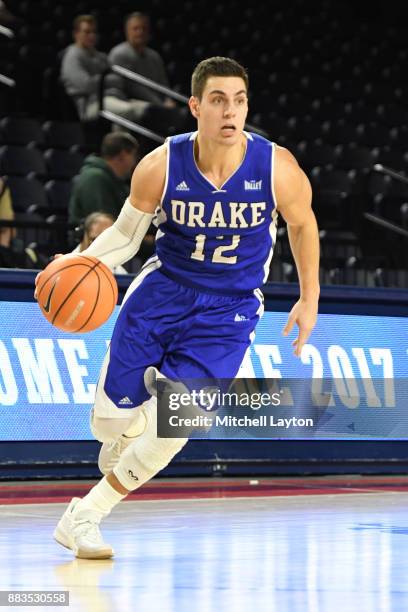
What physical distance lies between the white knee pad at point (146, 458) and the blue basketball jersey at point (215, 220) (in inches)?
26.0

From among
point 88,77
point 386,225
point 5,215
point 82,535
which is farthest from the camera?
point 386,225

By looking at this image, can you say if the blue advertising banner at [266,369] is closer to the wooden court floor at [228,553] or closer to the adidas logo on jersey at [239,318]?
the wooden court floor at [228,553]

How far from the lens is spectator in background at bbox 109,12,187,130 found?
16031 mm

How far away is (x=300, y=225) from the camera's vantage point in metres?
6.09

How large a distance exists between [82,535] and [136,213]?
1.37m

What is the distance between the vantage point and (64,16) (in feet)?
65.5

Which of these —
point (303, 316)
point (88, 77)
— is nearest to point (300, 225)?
point (303, 316)

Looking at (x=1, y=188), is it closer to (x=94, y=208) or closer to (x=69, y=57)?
(x=94, y=208)

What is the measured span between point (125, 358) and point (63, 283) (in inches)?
16.0

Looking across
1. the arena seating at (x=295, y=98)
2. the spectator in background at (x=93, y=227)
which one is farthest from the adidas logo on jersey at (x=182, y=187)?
the arena seating at (x=295, y=98)

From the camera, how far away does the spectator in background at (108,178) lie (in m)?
Answer: 11.1

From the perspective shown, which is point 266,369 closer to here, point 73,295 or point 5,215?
point 5,215

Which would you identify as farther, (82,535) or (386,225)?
(386,225)

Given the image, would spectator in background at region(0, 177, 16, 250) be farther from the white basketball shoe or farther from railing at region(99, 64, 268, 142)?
the white basketball shoe
